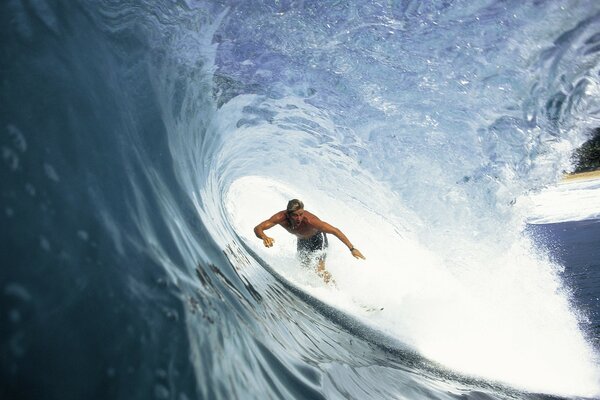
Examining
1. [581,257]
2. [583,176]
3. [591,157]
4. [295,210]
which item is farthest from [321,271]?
[591,157]

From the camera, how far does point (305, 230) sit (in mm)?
4941

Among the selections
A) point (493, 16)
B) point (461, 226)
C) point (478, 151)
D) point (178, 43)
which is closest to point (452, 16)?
point (493, 16)

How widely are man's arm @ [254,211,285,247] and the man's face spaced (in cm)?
18

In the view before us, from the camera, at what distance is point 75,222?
1369mm

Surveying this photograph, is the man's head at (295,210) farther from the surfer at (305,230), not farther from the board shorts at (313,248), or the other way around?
the board shorts at (313,248)

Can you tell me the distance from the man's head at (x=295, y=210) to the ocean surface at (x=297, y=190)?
772 millimetres

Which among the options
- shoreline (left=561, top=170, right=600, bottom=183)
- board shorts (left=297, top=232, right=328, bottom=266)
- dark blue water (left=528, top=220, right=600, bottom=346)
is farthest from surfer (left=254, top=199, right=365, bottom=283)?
shoreline (left=561, top=170, right=600, bottom=183)

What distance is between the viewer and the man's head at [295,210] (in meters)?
4.43

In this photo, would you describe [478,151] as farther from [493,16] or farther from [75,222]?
[75,222]

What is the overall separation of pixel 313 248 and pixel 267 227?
2.83 feet

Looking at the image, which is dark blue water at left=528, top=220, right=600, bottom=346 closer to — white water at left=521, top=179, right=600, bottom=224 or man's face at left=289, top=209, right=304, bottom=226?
white water at left=521, top=179, right=600, bottom=224

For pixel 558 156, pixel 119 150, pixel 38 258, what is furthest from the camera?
pixel 558 156

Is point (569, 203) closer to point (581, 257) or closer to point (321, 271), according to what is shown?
point (581, 257)

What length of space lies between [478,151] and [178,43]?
159 inches
